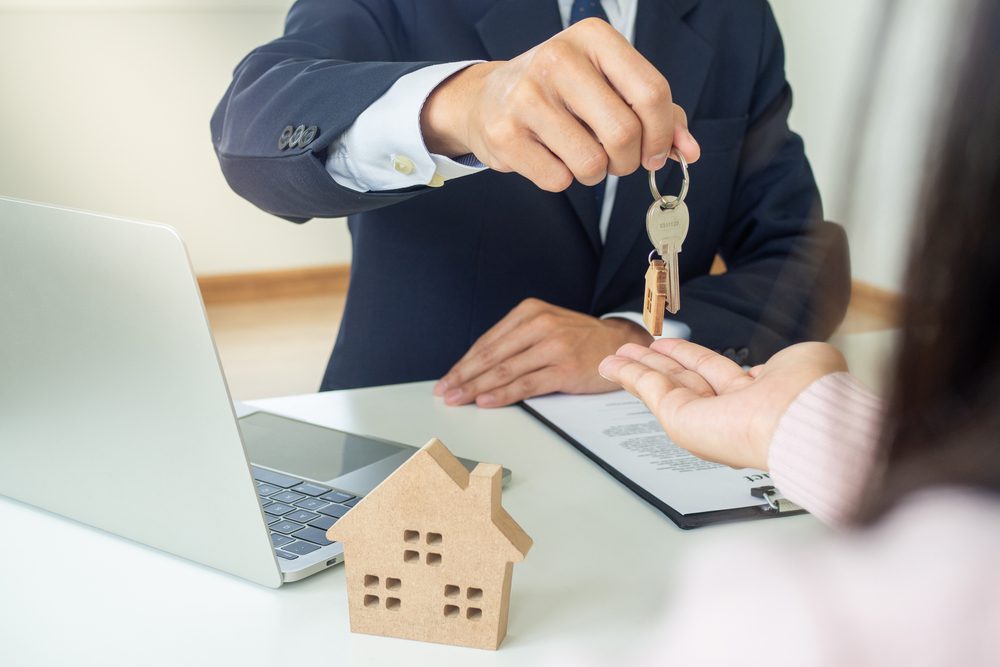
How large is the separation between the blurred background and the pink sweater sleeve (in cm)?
278

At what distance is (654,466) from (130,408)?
0.49 m

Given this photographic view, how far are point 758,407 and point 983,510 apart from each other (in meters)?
0.24

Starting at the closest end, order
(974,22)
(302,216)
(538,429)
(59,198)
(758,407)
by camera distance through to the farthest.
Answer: (974,22) → (758,407) → (538,429) → (302,216) → (59,198)

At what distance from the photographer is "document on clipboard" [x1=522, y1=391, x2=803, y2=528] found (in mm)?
823

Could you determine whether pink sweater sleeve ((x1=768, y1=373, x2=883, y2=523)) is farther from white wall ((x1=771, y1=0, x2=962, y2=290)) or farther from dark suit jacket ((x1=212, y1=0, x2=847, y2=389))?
dark suit jacket ((x1=212, y1=0, x2=847, y2=389))

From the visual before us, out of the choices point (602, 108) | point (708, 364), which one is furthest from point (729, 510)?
point (602, 108)

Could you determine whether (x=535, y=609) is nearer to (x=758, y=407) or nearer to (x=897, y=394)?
(x=758, y=407)

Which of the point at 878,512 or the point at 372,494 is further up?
the point at 878,512

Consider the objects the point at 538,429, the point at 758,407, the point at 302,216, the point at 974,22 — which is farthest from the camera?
the point at 302,216

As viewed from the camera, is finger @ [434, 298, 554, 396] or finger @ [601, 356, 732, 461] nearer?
finger @ [601, 356, 732, 461]

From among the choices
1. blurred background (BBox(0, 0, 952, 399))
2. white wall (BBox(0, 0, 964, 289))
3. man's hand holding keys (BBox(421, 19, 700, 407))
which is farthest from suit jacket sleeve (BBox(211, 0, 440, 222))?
white wall (BBox(0, 0, 964, 289))

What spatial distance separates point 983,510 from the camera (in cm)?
36

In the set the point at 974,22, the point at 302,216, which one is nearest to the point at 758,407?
the point at 974,22

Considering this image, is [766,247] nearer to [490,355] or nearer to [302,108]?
[490,355]
